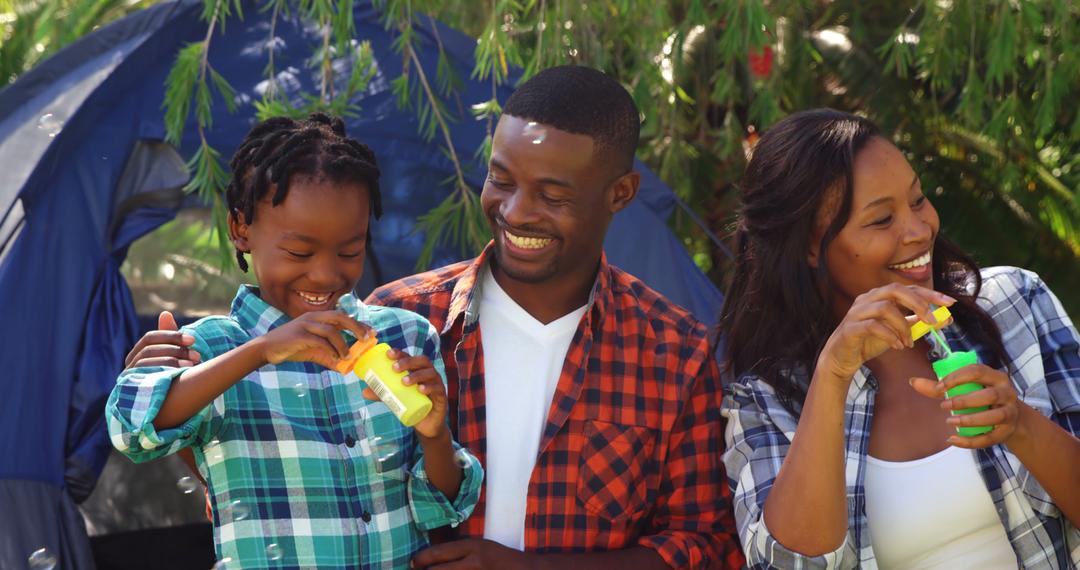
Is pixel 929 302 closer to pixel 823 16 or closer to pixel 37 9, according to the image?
pixel 823 16

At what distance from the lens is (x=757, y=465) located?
2314mm

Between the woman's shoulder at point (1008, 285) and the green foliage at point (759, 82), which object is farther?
the green foliage at point (759, 82)

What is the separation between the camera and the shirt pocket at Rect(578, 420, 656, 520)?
2.37 meters

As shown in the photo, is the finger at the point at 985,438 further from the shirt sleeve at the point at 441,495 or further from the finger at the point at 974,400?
the shirt sleeve at the point at 441,495

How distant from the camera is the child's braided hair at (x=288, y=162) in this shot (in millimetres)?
2133

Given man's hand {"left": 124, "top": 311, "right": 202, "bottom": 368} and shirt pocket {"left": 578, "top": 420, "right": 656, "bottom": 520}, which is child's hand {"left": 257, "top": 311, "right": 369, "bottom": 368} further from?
shirt pocket {"left": 578, "top": 420, "right": 656, "bottom": 520}

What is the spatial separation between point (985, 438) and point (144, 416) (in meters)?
1.20

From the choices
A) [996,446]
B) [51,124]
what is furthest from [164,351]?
[51,124]

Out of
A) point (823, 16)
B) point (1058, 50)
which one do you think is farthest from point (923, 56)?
point (823, 16)

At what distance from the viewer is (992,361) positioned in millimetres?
2391

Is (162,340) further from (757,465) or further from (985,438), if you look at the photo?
(985,438)

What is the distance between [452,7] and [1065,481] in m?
2.57

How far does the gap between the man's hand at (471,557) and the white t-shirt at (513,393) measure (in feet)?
0.27

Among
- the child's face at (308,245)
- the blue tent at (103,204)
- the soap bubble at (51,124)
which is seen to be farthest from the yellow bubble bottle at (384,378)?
the soap bubble at (51,124)
